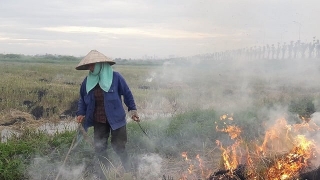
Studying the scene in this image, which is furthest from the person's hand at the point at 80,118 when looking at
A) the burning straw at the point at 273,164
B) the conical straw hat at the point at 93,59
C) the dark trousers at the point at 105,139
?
the burning straw at the point at 273,164

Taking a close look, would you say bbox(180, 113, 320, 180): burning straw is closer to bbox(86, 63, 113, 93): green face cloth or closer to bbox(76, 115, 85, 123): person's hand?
bbox(86, 63, 113, 93): green face cloth

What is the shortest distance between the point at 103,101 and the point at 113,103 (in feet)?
0.51

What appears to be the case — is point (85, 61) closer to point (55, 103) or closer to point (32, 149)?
point (32, 149)

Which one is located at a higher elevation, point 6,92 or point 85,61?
point 85,61

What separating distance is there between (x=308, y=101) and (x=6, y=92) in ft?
37.2

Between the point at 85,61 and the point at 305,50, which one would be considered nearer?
the point at 85,61

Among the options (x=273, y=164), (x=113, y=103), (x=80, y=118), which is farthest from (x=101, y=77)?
(x=273, y=164)

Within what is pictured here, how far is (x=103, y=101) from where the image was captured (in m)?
4.84

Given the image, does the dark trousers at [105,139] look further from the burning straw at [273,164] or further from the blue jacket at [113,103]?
the burning straw at [273,164]

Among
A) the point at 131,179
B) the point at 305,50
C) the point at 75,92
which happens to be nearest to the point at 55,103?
the point at 75,92

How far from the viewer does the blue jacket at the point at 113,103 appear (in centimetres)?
480

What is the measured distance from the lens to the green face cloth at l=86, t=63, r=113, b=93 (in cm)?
471

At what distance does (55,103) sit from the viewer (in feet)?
40.2

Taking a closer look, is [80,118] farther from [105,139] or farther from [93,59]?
[93,59]
